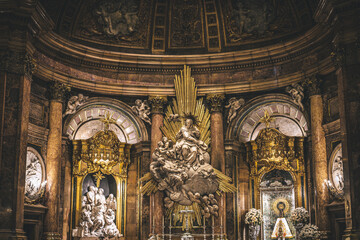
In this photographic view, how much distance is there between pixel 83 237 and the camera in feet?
70.4

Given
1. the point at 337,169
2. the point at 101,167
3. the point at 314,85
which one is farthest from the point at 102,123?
the point at 337,169

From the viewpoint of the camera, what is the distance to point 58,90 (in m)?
21.3

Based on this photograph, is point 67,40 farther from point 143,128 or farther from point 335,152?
point 335,152

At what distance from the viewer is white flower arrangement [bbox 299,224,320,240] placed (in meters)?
19.2

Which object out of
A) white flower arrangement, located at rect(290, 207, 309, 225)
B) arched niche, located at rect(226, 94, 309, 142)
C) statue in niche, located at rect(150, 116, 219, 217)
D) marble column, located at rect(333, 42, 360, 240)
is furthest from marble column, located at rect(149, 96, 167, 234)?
marble column, located at rect(333, 42, 360, 240)

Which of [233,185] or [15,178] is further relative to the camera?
[233,185]

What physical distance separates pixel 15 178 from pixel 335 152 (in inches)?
447

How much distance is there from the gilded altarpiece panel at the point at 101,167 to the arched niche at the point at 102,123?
0.67 meters

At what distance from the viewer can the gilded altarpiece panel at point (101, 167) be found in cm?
2245

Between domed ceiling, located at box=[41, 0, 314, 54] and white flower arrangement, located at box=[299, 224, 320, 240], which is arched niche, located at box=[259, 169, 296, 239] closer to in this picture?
white flower arrangement, located at box=[299, 224, 320, 240]

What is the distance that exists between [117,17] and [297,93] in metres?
8.54

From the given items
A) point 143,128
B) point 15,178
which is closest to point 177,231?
point 143,128

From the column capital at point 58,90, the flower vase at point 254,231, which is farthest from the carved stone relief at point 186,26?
the flower vase at point 254,231

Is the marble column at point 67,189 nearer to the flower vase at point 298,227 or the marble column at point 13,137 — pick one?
the marble column at point 13,137
